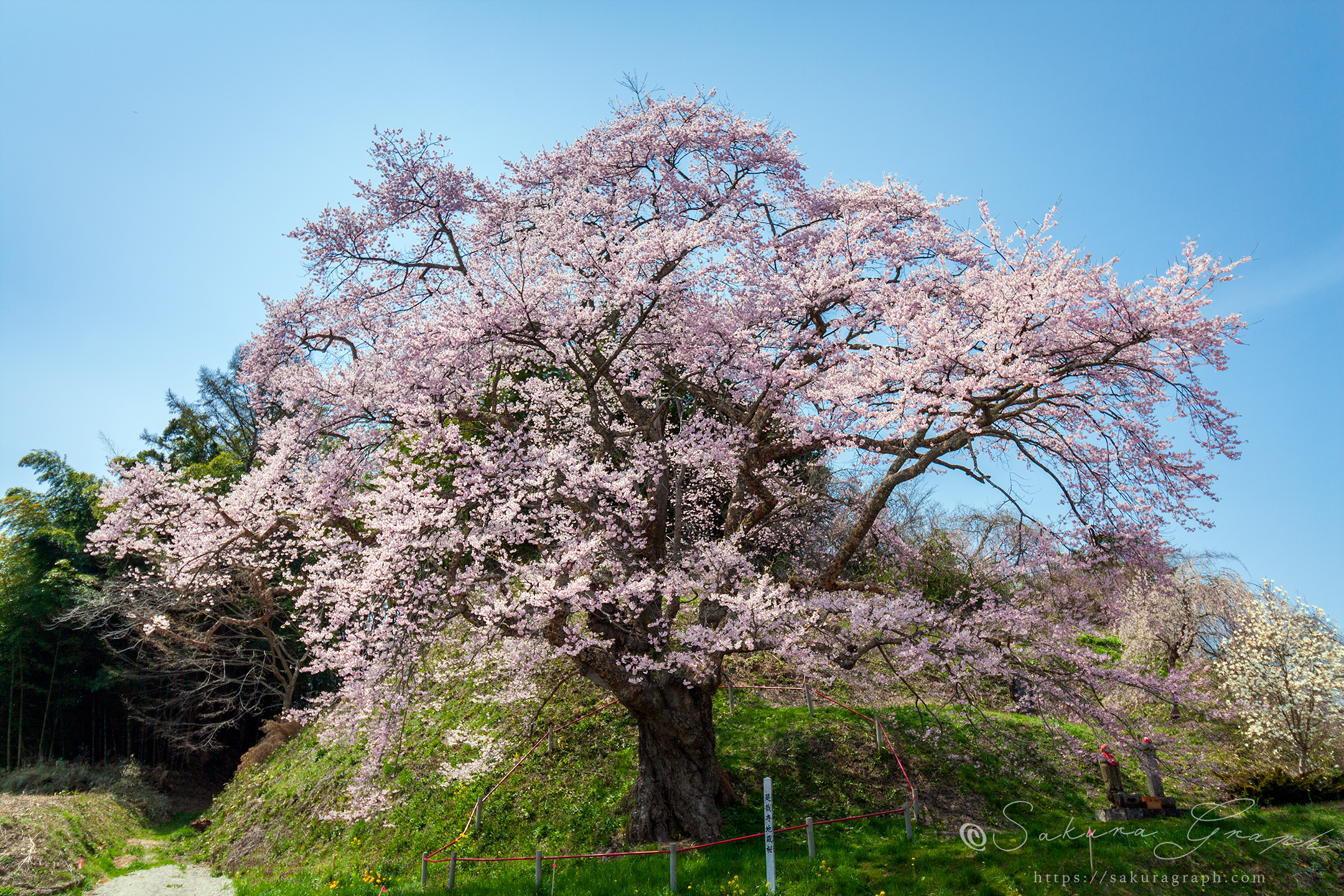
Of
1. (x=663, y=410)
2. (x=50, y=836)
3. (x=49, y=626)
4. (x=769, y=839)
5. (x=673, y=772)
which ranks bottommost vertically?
(x=50, y=836)

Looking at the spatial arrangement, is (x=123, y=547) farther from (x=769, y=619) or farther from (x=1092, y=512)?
(x=1092, y=512)

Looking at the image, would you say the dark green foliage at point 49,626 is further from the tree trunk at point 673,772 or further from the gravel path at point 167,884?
the tree trunk at point 673,772

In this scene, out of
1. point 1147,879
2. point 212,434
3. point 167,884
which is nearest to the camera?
point 1147,879

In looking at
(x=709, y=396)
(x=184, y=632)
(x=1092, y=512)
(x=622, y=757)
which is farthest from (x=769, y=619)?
(x=184, y=632)

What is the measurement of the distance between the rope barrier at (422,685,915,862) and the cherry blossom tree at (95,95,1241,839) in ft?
2.30

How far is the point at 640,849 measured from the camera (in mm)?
8836

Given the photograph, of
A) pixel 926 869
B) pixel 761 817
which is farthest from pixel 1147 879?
pixel 761 817

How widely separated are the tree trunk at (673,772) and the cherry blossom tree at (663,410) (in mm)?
36

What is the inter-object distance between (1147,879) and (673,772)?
197 inches

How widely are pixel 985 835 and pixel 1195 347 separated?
588 cm

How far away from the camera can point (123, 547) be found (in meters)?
10.1

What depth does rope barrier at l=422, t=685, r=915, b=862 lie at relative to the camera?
8055mm

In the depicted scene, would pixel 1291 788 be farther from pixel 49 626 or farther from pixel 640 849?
pixel 49 626

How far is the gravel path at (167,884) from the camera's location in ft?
36.7
